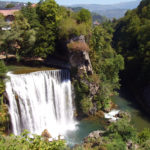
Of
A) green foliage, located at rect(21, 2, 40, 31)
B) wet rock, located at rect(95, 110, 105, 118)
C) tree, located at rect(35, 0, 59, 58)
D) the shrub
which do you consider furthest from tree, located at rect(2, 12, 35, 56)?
wet rock, located at rect(95, 110, 105, 118)

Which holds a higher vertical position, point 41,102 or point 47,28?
point 47,28

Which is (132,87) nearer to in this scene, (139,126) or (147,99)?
(147,99)

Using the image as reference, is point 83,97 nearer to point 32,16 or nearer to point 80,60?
point 80,60

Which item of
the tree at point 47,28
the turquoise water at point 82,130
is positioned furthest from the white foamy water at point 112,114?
the tree at point 47,28

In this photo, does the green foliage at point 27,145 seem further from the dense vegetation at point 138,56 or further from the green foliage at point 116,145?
the dense vegetation at point 138,56

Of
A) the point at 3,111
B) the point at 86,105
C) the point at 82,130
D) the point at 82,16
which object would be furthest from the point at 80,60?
the point at 3,111

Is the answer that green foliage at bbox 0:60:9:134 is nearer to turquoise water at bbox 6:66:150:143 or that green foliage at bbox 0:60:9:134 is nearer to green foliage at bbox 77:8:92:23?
turquoise water at bbox 6:66:150:143

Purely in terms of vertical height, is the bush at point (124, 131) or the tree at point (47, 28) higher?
the tree at point (47, 28)
